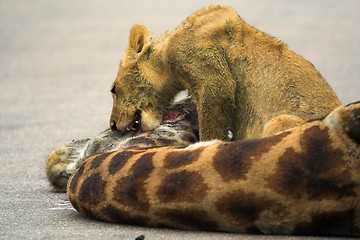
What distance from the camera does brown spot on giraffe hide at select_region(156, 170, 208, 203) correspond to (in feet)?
18.3

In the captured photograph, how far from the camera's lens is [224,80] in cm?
736

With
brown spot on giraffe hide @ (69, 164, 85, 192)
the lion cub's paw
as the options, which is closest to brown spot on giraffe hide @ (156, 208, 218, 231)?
brown spot on giraffe hide @ (69, 164, 85, 192)

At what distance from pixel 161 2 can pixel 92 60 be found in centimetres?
585

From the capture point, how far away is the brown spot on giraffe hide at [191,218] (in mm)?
5598

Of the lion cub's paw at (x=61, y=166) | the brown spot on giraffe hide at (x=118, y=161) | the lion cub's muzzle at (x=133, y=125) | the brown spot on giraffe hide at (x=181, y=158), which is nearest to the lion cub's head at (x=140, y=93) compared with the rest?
the lion cub's muzzle at (x=133, y=125)

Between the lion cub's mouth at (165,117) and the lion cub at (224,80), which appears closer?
the lion cub at (224,80)

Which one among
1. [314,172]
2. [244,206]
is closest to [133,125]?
[244,206]

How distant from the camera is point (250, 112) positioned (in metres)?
7.29

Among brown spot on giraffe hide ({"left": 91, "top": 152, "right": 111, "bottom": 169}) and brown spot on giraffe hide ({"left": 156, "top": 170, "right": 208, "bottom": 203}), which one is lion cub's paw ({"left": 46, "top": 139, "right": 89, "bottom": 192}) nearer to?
brown spot on giraffe hide ({"left": 91, "top": 152, "right": 111, "bottom": 169})

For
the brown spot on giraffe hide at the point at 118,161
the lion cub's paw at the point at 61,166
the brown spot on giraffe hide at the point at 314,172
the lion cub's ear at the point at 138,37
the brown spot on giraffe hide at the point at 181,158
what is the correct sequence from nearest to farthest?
1. the brown spot on giraffe hide at the point at 314,172
2. the brown spot on giraffe hide at the point at 181,158
3. the brown spot on giraffe hide at the point at 118,161
4. the lion cub's paw at the point at 61,166
5. the lion cub's ear at the point at 138,37

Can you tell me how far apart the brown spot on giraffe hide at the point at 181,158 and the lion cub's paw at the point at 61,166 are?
1.76 metres

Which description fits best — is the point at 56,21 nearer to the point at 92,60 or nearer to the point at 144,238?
the point at 92,60

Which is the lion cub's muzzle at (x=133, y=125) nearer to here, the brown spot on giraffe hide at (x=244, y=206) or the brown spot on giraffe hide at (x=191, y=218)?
the brown spot on giraffe hide at (x=191, y=218)

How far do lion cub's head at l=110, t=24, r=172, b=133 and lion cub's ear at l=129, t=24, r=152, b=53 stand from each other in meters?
0.02
